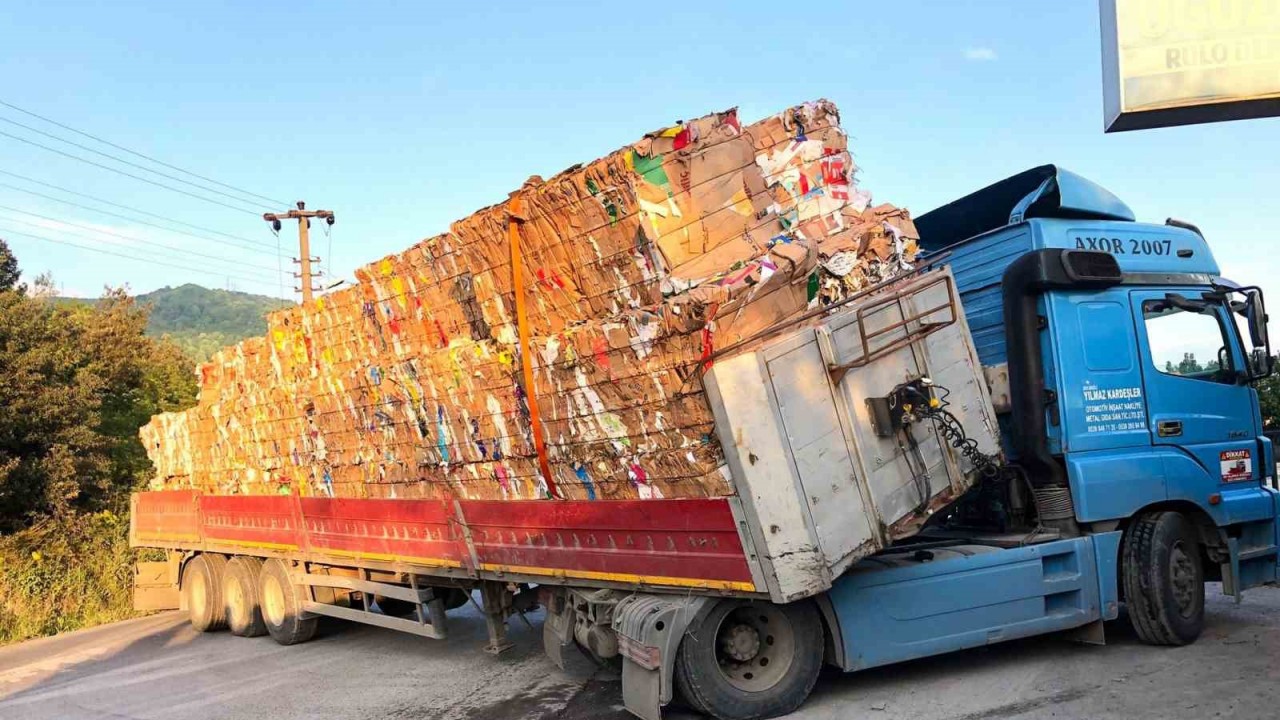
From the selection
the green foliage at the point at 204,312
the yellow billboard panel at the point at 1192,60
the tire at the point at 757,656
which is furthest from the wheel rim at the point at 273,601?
the green foliage at the point at 204,312

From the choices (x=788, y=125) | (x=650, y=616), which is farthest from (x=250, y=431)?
(x=788, y=125)

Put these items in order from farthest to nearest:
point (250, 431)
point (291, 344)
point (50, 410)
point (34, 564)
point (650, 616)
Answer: point (50, 410), point (34, 564), point (250, 431), point (291, 344), point (650, 616)

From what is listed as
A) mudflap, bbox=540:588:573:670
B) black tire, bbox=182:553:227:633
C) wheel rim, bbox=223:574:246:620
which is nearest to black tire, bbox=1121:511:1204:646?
mudflap, bbox=540:588:573:670

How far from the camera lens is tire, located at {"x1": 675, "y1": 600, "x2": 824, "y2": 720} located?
17.5 feet

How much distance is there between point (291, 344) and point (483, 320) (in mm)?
3078

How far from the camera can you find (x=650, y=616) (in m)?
5.38

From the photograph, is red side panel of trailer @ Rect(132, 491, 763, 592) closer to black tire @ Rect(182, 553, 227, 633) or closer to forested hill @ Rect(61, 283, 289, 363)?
black tire @ Rect(182, 553, 227, 633)

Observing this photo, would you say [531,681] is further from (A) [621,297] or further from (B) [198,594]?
(B) [198,594]

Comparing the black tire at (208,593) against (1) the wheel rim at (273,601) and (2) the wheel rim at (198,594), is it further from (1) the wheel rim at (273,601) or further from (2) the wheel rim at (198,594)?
(1) the wheel rim at (273,601)

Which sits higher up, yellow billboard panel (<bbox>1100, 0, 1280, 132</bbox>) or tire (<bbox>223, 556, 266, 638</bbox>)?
yellow billboard panel (<bbox>1100, 0, 1280, 132</bbox>)

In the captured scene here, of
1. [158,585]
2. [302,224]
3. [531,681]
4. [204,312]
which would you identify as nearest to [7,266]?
[302,224]

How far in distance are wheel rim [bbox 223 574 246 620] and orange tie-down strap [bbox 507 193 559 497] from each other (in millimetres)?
5783

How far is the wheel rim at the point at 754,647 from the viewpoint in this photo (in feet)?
18.0

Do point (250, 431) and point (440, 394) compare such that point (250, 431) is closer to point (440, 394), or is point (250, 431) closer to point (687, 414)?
point (440, 394)
